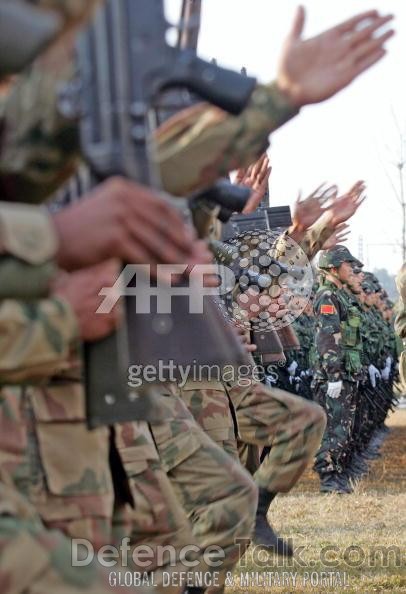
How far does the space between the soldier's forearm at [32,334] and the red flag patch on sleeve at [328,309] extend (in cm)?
1006

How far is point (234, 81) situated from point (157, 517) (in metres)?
1.65

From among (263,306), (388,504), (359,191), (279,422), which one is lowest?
(388,504)

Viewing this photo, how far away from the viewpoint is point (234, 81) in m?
3.22

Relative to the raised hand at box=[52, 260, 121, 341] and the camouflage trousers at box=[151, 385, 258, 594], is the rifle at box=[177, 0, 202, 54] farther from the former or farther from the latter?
the camouflage trousers at box=[151, 385, 258, 594]

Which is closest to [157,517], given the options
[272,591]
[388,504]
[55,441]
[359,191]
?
[55,441]

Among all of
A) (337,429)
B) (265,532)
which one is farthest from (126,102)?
(337,429)

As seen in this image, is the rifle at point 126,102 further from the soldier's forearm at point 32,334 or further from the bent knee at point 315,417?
the bent knee at point 315,417

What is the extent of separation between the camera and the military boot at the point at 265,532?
280 inches

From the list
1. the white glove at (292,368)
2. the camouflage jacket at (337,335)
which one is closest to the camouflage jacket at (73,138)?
the camouflage jacket at (337,335)

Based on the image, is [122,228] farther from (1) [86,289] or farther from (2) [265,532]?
(2) [265,532]

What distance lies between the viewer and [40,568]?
8.48ft

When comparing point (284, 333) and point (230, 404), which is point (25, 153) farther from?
point (284, 333)

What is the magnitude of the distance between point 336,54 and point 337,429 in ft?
33.5

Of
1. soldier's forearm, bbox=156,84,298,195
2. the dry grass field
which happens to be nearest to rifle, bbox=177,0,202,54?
soldier's forearm, bbox=156,84,298,195
